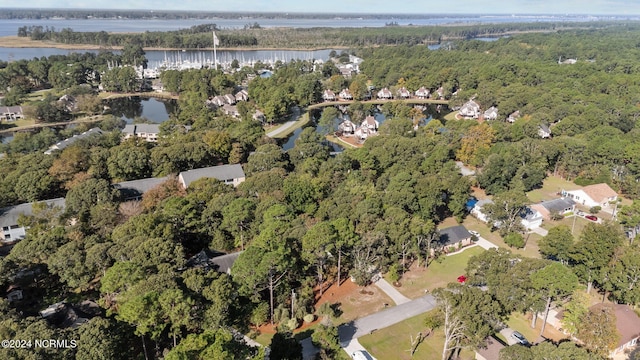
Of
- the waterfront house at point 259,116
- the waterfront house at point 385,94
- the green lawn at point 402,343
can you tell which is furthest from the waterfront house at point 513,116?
the green lawn at point 402,343

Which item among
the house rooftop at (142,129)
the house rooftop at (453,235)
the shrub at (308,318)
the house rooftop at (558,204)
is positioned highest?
the house rooftop at (142,129)

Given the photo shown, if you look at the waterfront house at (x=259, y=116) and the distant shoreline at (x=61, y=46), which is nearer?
the waterfront house at (x=259, y=116)

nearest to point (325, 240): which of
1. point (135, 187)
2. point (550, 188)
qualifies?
point (135, 187)

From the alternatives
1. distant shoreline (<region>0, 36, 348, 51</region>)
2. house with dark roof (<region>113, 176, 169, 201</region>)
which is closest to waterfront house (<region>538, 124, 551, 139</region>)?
house with dark roof (<region>113, 176, 169, 201</region>)

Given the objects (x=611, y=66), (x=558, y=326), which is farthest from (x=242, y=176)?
(x=611, y=66)

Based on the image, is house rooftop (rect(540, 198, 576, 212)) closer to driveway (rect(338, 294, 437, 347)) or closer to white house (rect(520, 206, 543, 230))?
white house (rect(520, 206, 543, 230))

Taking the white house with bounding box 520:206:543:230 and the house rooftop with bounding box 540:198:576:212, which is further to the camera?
the house rooftop with bounding box 540:198:576:212

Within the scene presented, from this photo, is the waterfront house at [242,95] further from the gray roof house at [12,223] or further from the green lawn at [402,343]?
the green lawn at [402,343]
